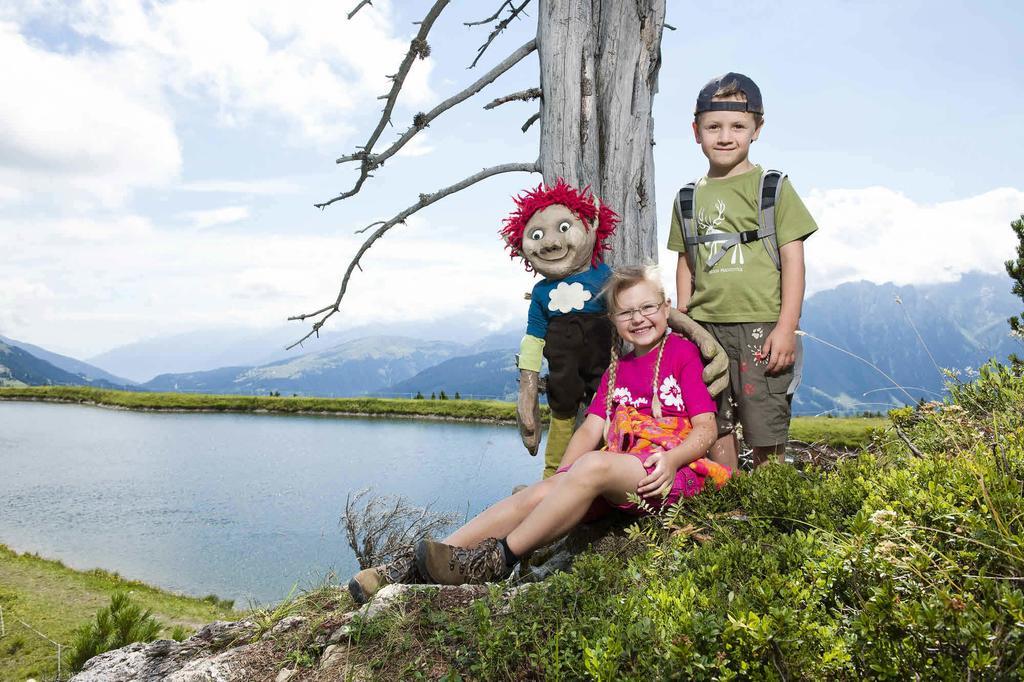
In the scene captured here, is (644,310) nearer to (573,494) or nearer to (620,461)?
(620,461)

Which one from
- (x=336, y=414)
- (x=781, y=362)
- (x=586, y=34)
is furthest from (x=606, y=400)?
(x=336, y=414)

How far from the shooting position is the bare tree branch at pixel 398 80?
4.97 m

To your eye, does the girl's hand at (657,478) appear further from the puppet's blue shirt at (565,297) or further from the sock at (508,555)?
the puppet's blue shirt at (565,297)

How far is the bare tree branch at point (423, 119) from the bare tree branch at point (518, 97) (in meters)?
0.15

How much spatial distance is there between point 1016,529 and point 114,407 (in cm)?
3551

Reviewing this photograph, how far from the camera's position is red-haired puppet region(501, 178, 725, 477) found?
3.91 m

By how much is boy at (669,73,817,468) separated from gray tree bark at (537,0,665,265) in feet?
2.84

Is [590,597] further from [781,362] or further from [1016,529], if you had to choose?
[781,362]

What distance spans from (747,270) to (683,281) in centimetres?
39

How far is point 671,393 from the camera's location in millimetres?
3387

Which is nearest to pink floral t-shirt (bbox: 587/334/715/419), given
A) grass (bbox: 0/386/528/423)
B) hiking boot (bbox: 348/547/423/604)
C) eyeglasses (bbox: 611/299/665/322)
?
eyeglasses (bbox: 611/299/665/322)

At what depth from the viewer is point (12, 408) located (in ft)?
100

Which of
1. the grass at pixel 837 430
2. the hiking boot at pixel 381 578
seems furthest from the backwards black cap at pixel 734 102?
the grass at pixel 837 430

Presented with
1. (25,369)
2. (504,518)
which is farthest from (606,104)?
(25,369)
